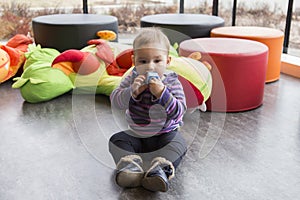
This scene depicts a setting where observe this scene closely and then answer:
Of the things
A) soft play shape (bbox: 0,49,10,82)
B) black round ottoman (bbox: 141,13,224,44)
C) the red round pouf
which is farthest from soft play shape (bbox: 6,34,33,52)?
the red round pouf

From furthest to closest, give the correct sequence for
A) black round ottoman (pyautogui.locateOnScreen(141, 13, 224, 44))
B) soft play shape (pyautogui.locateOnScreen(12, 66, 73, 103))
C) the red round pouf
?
black round ottoman (pyautogui.locateOnScreen(141, 13, 224, 44)) → soft play shape (pyautogui.locateOnScreen(12, 66, 73, 103)) → the red round pouf

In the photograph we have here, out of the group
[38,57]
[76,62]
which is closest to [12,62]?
[38,57]

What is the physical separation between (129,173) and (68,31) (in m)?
1.59

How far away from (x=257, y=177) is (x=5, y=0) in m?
2.99

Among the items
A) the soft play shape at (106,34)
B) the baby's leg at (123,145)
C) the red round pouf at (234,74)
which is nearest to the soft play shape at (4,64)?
the soft play shape at (106,34)

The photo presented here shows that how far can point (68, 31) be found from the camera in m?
2.57

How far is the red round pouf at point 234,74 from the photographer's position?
1887 mm

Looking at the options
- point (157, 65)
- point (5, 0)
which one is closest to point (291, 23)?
point (157, 65)

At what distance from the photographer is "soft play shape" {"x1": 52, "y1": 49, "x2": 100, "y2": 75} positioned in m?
2.12

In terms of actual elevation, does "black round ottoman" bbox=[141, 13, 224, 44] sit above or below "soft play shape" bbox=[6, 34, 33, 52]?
above

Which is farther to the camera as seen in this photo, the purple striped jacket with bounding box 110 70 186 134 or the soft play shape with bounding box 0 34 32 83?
the soft play shape with bounding box 0 34 32 83

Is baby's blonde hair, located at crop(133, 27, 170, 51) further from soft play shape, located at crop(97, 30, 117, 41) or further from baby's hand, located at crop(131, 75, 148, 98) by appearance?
soft play shape, located at crop(97, 30, 117, 41)

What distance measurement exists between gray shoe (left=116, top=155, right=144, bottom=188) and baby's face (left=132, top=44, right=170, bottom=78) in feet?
1.03

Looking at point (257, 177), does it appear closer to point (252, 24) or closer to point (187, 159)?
point (187, 159)
